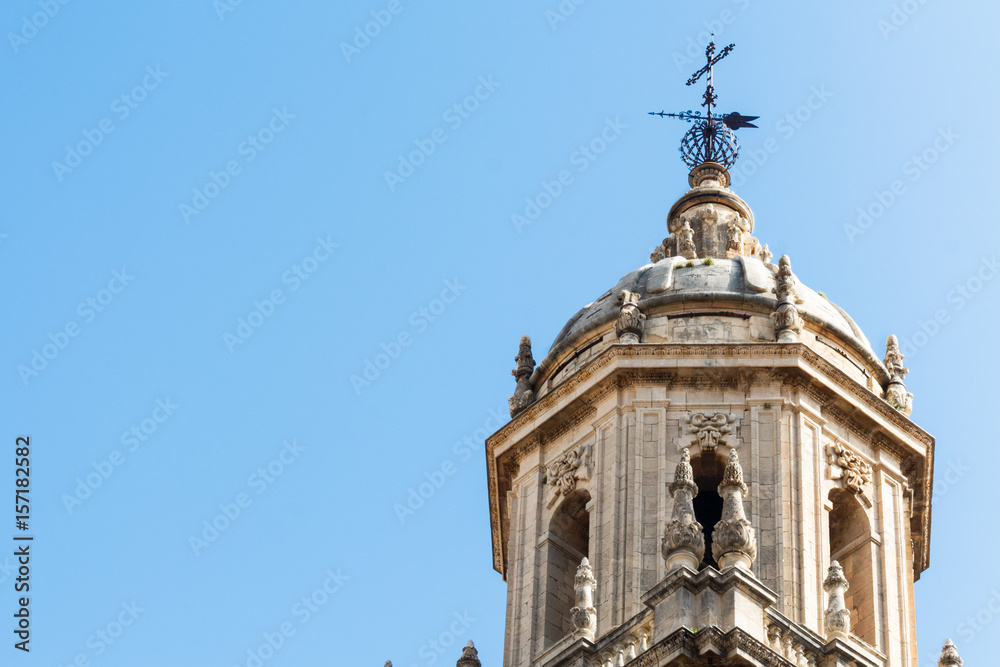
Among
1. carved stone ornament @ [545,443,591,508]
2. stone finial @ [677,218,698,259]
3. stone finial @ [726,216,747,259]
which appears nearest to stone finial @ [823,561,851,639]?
carved stone ornament @ [545,443,591,508]

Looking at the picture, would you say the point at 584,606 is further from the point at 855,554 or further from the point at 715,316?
the point at 715,316

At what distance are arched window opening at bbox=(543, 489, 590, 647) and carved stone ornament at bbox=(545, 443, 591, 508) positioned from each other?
Result: 177 mm

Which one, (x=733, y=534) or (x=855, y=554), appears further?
(x=855, y=554)

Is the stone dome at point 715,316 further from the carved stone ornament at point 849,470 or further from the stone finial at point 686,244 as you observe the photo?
the carved stone ornament at point 849,470

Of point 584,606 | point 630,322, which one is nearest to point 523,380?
point 630,322

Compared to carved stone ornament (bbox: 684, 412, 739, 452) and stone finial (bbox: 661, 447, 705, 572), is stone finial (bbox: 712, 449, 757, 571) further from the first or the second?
carved stone ornament (bbox: 684, 412, 739, 452)

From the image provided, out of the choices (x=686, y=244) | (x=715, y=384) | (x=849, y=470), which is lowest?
(x=849, y=470)

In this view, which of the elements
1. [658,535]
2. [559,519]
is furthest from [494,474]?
[658,535]

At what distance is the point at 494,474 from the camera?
4372 centimetres

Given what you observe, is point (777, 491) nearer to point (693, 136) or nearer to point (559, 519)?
point (559, 519)

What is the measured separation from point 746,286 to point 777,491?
5.36m

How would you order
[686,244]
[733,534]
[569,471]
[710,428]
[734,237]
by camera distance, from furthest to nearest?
[734,237] < [686,244] < [569,471] < [710,428] < [733,534]

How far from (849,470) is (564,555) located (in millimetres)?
5336

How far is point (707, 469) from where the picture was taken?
4116cm
